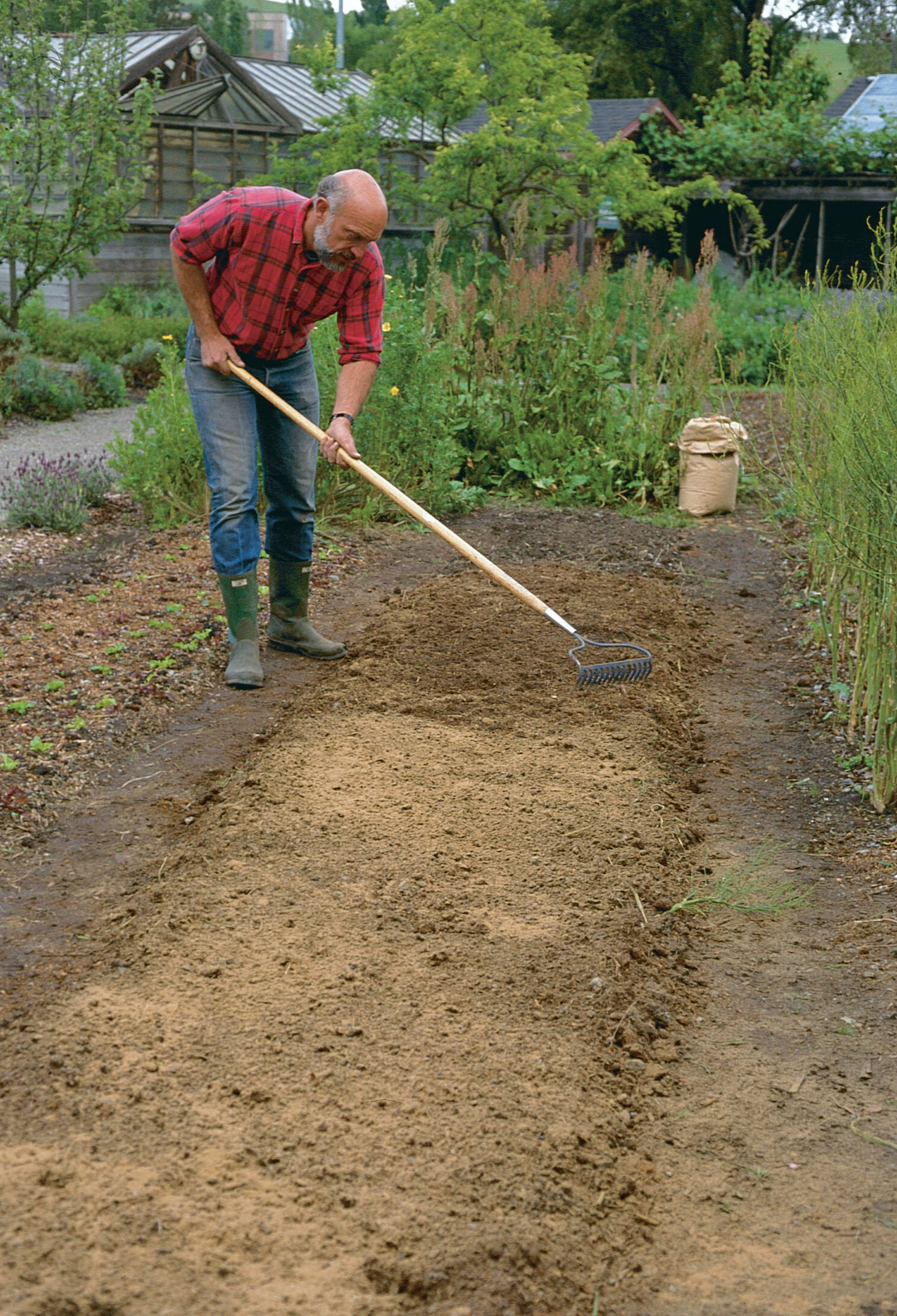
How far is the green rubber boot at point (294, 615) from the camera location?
5035mm

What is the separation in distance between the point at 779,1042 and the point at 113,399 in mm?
10601

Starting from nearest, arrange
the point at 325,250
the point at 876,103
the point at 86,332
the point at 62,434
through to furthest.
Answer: the point at 325,250 < the point at 62,434 < the point at 86,332 < the point at 876,103

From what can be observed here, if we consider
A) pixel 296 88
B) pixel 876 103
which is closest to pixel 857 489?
pixel 296 88

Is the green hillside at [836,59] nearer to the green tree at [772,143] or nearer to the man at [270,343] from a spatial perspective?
the green tree at [772,143]

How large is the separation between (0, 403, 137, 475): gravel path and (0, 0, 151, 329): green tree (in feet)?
5.13

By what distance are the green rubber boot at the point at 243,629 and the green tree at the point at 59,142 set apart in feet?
26.7

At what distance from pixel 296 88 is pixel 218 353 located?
21.3m

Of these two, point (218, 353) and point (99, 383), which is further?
point (99, 383)

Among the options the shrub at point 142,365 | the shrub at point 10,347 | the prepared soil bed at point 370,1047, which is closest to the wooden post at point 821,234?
the shrub at point 142,365

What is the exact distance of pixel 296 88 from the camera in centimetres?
2341

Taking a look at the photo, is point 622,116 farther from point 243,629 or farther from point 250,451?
point 243,629

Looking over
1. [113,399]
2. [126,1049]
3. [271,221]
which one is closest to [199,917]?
[126,1049]

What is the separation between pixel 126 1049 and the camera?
8.07ft

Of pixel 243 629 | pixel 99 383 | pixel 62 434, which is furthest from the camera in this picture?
pixel 99 383
